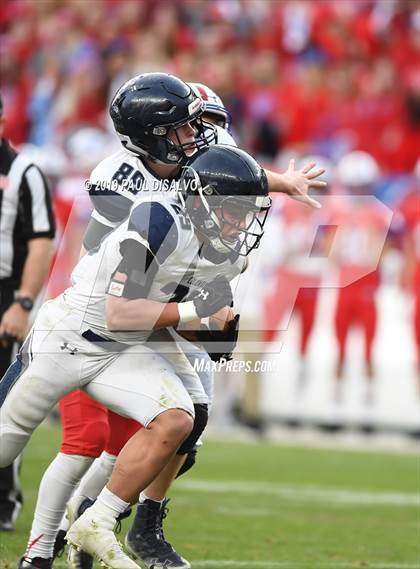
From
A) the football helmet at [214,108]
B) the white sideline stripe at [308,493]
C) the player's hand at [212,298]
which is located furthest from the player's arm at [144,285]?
the white sideline stripe at [308,493]

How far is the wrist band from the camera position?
390 centimetres

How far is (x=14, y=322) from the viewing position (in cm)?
543

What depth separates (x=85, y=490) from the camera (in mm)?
4523

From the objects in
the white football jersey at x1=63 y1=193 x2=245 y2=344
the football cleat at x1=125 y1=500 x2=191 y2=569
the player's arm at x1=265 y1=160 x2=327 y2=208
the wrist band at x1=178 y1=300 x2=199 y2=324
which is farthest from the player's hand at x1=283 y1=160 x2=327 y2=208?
the football cleat at x1=125 y1=500 x2=191 y2=569

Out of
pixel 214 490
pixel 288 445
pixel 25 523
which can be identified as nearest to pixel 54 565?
pixel 25 523

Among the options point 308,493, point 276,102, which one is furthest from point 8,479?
point 276,102

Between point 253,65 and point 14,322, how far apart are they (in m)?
7.38

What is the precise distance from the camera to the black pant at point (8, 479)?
539cm

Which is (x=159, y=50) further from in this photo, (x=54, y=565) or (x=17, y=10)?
(x=54, y=565)

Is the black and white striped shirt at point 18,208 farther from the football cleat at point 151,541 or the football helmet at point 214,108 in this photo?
the football cleat at point 151,541

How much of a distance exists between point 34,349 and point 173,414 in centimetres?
55

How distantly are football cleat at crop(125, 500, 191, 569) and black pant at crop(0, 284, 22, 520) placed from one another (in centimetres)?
107

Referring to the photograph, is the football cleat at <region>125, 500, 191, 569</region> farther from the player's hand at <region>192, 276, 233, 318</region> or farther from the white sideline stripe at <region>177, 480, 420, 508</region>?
the white sideline stripe at <region>177, 480, 420, 508</region>

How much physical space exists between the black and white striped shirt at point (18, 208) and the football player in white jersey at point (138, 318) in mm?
1325
